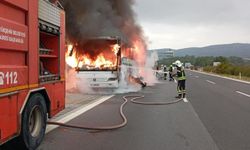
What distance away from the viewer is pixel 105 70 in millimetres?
18734

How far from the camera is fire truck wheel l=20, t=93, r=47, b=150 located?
6.44 metres

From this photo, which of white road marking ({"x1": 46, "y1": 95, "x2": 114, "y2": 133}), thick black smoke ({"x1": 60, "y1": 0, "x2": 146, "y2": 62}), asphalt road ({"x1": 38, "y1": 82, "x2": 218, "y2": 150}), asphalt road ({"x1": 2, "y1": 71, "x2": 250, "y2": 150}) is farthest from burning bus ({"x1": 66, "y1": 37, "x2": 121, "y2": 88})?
asphalt road ({"x1": 38, "y1": 82, "x2": 218, "y2": 150})

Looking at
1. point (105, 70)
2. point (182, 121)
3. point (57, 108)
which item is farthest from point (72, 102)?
point (57, 108)

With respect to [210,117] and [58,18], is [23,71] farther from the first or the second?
[210,117]

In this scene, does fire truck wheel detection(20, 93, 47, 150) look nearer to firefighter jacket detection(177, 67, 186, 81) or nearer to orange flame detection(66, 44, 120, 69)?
firefighter jacket detection(177, 67, 186, 81)

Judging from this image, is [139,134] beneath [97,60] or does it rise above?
beneath

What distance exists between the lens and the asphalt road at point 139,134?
7.38m

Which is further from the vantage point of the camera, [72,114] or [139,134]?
[72,114]

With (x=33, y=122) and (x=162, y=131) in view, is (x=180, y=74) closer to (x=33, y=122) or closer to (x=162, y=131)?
(x=162, y=131)

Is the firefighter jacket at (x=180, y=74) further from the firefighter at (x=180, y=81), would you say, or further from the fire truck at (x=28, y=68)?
the fire truck at (x=28, y=68)

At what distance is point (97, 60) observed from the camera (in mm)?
19312

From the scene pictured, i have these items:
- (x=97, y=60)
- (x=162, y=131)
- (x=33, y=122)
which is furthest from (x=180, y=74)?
(x=33, y=122)

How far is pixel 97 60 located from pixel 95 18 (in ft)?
7.29

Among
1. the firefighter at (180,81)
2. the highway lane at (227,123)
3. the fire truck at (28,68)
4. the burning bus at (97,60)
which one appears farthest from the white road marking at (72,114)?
the firefighter at (180,81)
